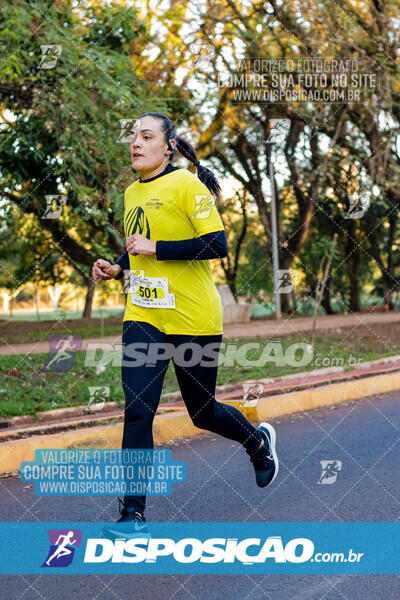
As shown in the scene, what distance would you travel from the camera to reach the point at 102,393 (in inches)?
314

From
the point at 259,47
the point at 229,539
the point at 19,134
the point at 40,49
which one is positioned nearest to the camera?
the point at 229,539

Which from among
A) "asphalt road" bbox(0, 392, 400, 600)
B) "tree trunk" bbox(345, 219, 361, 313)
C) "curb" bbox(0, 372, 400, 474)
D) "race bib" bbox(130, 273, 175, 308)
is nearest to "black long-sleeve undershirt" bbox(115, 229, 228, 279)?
"race bib" bbox(130, 273, 175, 308)

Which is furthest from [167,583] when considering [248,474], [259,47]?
[259,47]

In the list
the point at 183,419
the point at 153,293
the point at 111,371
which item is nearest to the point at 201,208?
the point at 153,293

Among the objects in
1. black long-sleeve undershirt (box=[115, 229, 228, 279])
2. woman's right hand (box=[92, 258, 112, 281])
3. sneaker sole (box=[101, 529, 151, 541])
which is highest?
black long-sleeve undershirt (box=[115, 229, 228, 279])

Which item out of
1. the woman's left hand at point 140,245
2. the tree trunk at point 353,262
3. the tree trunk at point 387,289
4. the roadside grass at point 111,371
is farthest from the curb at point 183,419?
the tree trunk at point 387,289

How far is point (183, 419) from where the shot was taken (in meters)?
6.83

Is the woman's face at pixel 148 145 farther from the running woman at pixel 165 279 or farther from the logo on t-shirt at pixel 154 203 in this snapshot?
the logo on t-shirt at pixel 154 203

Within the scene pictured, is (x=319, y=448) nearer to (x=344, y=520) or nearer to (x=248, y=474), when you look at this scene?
(x=248, y=474)

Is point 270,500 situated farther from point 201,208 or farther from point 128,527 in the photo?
point 201,208

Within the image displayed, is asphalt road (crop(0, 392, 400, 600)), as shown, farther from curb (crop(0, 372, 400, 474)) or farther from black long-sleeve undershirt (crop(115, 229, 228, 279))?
black long-sleeve undershirt (crop(115, 229, 228, 279))

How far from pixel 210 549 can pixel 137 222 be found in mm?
1595

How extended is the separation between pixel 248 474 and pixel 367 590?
81.7 inches

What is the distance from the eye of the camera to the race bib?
3.82m
